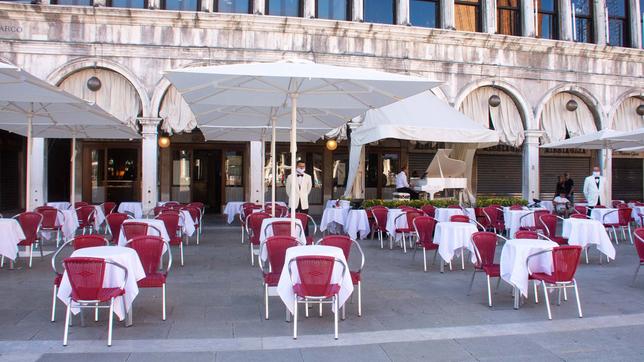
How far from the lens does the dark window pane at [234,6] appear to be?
1709 centimetres

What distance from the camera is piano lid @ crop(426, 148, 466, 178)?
14.9 m

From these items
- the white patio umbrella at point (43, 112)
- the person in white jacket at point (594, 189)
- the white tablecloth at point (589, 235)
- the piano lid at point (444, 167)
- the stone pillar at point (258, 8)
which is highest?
the stone pillar at point (258, 8)

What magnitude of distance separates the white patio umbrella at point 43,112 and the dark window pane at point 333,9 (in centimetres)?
773

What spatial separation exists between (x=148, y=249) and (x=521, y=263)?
4422 millimetres

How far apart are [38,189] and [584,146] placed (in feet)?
52.6

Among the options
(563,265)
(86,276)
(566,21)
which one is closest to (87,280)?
(86,276)

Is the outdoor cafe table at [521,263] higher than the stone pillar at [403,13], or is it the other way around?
the stone pillar at [403,13]

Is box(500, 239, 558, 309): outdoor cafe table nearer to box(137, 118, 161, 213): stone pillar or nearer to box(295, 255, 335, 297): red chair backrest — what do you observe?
box(295, 255, 335, 297): red chair backrest

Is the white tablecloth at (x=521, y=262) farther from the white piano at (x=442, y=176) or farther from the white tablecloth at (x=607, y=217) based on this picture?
the white piano at (x=442, y=176)

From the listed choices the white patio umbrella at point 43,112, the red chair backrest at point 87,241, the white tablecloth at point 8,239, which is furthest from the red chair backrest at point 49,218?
the red chair backrest at point 87,241

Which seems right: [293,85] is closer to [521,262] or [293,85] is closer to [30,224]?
[521,262]

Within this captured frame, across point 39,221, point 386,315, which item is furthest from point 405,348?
point 39,221

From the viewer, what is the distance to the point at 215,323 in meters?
5.85

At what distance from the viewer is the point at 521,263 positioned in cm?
646
